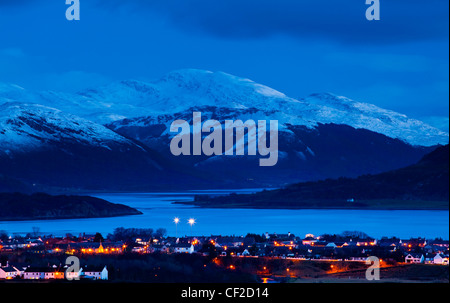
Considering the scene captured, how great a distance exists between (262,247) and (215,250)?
4.81m

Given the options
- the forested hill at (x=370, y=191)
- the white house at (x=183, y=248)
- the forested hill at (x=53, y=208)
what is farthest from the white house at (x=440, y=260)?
the forested hill at (x=370, y=191)

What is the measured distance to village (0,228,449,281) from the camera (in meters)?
42.2

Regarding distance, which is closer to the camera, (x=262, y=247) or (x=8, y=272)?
(x=8, y=272)

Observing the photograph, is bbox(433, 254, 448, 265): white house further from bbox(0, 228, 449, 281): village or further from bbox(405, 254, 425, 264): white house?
bbox(405, 254, 425, 264): white house

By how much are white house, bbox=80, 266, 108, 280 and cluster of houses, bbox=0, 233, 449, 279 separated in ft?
6.18

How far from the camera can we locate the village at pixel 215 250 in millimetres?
42250

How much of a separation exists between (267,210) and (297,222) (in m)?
31.0

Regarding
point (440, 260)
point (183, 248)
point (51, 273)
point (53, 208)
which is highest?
point (53, 208)

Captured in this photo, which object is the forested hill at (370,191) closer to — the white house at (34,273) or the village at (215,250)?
the village at (215,250)

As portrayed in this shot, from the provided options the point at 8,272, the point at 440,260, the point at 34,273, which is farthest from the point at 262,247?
the point at 8,272

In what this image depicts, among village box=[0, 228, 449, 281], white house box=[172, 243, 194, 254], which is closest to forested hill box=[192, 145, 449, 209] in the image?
village box=[0, 228, 449, 281]

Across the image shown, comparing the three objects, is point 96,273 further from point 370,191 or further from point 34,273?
point 370,191

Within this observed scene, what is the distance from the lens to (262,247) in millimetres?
57781
